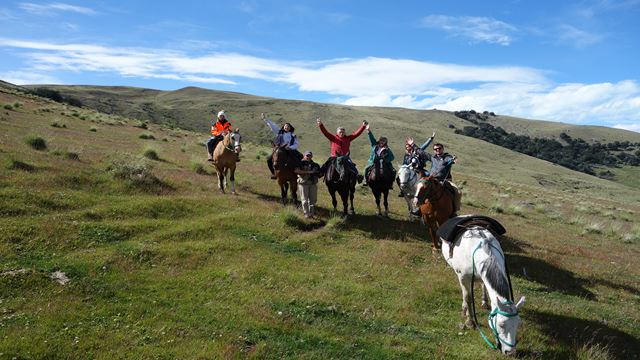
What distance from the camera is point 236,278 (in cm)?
951

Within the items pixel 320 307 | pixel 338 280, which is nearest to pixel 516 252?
pixel 338 280

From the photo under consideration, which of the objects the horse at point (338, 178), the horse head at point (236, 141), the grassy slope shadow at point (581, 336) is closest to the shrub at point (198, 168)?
the horse head at point (236, 141)

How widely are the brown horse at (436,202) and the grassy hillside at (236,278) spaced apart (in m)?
1.46

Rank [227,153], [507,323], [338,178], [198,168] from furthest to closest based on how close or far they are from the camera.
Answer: [198,168] < [227,153] < [338,178] < [507,323]

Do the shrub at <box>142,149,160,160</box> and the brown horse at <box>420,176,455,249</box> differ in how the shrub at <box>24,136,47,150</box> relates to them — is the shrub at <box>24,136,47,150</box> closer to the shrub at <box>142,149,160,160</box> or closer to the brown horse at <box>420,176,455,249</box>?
the shrub at <box>142,149,160,160</box>

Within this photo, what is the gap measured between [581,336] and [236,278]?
7.36 metres

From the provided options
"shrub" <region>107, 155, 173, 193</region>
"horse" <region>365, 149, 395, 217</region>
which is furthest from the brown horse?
"shrub" <region>107, 155, 173, 193</region>

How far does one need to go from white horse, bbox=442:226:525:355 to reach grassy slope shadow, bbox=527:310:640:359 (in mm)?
1326

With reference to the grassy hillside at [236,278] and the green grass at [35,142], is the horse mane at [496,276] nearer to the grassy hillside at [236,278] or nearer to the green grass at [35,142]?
the grassy hillside at [236,278]

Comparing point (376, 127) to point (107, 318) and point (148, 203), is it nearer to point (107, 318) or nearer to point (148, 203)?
point (148, 203)

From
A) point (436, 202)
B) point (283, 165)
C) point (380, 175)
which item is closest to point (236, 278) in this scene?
point (436, 202)

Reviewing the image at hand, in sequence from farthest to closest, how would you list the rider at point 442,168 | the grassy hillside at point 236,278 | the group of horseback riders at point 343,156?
the group of horseback riders at point 343,156 → the rider at point 442,168 → the grassy hillside at point 236,278

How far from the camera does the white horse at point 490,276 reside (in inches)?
268

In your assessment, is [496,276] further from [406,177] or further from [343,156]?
[343,156]
